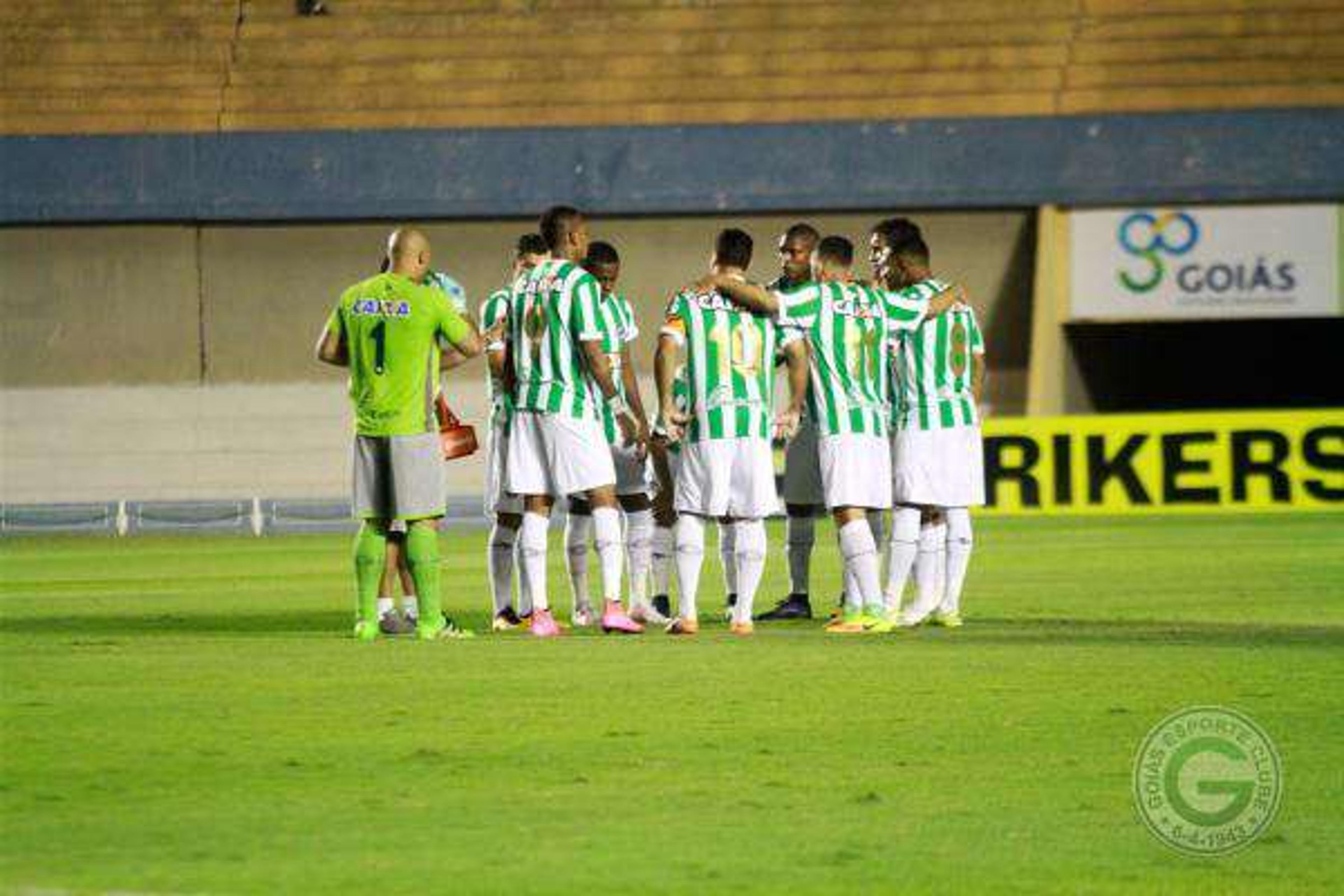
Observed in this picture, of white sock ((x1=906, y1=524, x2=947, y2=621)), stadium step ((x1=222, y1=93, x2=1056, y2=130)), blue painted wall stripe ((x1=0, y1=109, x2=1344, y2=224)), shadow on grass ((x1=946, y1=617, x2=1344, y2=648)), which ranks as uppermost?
stadium step ((x1=222, y1=93, x2=1056, y2=130))

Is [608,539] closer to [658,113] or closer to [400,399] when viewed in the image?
[400,399]

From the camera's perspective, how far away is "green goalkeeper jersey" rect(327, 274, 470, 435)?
1329 cm

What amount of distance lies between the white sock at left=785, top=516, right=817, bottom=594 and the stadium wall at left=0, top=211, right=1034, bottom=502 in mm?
18525

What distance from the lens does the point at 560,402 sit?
1368cm

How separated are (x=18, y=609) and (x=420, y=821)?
975 centimetres

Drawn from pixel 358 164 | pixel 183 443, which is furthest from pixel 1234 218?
pixel 183 443

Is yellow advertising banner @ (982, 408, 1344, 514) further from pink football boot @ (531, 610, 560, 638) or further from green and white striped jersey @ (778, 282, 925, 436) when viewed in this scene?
pink football boot @ (531, 610, 560, 638)

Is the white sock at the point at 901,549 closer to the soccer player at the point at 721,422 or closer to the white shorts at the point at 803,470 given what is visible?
the white shorts at the point at 803,470

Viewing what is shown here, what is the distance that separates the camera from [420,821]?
752 cm

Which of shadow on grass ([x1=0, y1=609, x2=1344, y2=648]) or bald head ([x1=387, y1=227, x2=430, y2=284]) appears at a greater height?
bald head ([x1=387, y1=227, x2=430, y2=284])

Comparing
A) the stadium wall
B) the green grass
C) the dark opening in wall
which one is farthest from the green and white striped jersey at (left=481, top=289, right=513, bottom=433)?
the dark opening in wall

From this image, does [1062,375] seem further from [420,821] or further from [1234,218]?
[420,821]

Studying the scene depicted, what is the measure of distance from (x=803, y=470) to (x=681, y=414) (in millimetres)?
1451

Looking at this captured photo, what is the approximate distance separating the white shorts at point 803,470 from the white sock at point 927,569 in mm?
689
